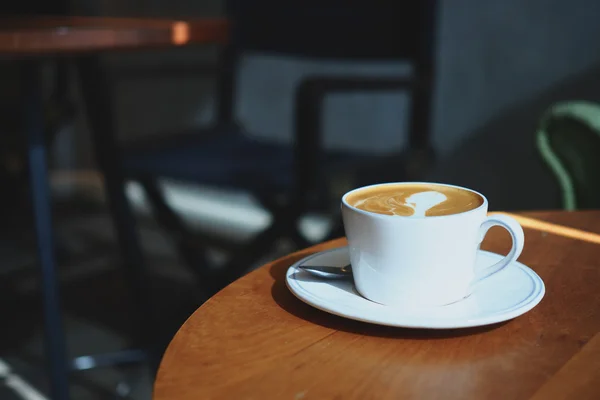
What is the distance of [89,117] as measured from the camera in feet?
4.90

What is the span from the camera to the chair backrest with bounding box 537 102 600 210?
1.15 metres

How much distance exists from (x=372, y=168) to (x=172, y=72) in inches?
25.3

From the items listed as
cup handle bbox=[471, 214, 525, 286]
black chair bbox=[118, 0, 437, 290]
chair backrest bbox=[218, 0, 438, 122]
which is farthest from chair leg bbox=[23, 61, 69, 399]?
cup handle bbox=[471, 214, 525, 286]

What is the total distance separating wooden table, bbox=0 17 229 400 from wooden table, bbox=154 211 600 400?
0.75m

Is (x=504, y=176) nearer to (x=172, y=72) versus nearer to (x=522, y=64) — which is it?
(x=522, y=64)

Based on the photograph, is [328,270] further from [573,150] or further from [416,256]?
[573,150]

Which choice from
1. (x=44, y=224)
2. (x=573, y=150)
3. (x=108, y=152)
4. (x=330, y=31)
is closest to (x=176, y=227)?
(x=108, y=152)

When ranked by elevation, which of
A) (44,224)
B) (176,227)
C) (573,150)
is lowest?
(176,227)

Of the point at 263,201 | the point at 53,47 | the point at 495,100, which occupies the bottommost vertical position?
the point at 263,201

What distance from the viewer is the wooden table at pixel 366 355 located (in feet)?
1.24

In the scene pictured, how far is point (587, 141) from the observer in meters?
1.15

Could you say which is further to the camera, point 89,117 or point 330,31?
point 330,31

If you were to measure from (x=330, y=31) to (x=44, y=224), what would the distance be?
85cm

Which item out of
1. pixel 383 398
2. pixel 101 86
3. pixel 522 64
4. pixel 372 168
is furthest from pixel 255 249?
pixel 383 398
